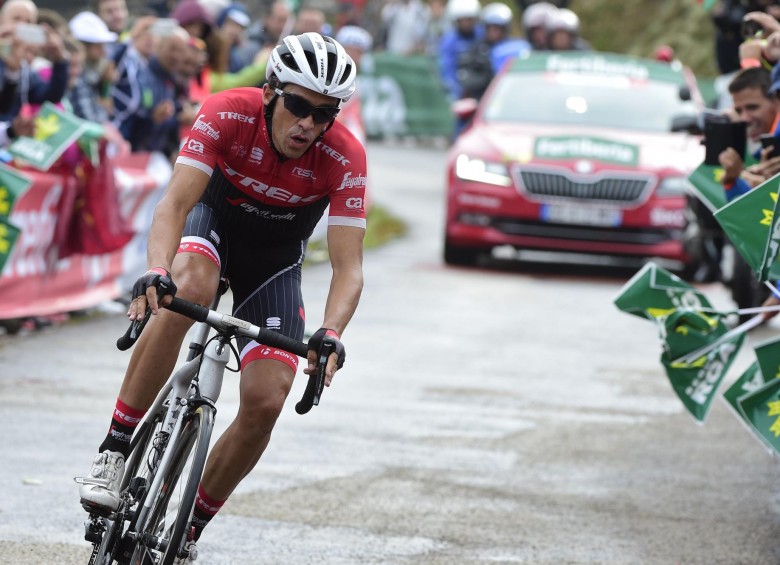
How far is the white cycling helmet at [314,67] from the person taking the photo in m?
5.57

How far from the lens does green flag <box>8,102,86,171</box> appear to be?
11.5 m

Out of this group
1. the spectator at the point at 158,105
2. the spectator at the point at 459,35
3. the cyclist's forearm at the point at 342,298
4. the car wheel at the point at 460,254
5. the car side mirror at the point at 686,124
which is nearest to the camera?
the cyclist's forearm at the point at 342,298

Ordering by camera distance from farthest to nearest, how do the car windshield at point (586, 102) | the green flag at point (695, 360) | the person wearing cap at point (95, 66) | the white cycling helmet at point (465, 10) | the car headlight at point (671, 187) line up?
1. the white cycling helmet at point (465, 10)
2. the car windshield at point (586, 102)
3. the car headlight at point (671, 187)
4. the person wearing cap at point (95, 66)
5. the green flag at point (695, 360)

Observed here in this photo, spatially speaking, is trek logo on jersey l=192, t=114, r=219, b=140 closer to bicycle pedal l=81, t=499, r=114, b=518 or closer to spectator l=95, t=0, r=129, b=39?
bicycle pedal l=81, t=499, r=114, b=518

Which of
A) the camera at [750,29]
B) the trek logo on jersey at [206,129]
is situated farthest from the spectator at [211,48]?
the trek logo on jersey at [206,129]

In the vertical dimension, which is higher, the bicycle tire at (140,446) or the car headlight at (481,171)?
the bicycle tire at (140,446)

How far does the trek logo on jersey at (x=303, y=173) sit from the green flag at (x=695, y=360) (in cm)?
255

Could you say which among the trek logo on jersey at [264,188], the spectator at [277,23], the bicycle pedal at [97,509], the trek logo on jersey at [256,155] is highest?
the trek logo on jersey at [256,155]

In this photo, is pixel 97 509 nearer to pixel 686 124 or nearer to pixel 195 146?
pixel 195 146

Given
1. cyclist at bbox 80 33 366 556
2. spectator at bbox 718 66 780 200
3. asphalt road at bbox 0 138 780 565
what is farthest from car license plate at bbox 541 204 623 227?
cyclist at bbox 80 33 366 556

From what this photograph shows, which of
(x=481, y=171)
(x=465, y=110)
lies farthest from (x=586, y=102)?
(x=481, y=171)

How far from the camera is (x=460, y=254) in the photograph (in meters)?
16.9

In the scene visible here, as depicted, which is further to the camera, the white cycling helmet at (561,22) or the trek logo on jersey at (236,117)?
the white cycling helmet at (561,22)

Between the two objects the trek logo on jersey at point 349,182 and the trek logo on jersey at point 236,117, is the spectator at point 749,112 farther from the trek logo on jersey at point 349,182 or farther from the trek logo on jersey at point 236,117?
the trek logo on jersey at point 236,117
